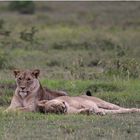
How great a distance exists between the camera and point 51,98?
1031 cm

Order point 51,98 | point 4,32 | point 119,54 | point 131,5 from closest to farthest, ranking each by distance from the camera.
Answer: point 51,98 → point 119,54 → point 4,32 → point 131,5

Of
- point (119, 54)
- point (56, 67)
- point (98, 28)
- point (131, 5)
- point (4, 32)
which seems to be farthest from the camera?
point (131, 5)

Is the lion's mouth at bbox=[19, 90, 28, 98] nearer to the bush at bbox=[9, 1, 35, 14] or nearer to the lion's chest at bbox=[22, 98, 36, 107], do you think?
the lion's chest at bbox=[22, 98, 36, 107]

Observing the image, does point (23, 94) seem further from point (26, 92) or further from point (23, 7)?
point (23, 7)

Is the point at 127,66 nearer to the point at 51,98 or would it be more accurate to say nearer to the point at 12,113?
the point at 51,98

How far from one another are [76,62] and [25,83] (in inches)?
230

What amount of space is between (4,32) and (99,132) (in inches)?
551

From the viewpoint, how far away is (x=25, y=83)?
33.1 feet

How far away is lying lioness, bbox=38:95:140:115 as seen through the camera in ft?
32.0

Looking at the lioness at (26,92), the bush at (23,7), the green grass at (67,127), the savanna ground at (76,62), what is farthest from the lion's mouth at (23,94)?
the bush at (23,7)

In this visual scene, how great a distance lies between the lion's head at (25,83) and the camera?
10078 millimetres

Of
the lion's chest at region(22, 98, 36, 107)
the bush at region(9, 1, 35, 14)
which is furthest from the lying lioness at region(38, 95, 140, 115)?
the bush at region(9, 1, 35, 14)

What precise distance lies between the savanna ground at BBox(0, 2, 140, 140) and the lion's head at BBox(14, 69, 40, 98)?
442mm

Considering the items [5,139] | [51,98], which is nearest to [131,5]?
[51,98]
